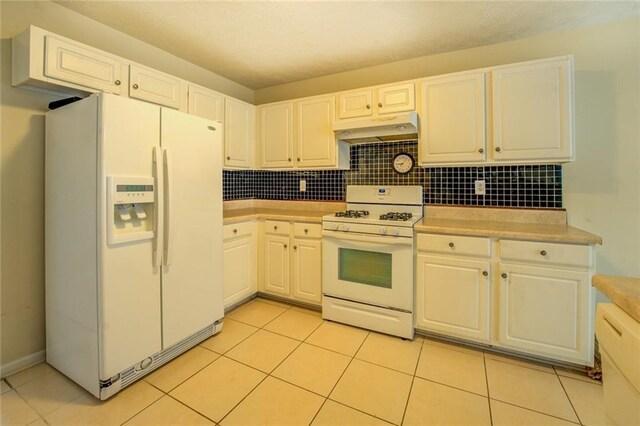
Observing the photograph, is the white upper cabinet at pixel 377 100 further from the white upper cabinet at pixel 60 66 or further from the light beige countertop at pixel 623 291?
the light beige countertop at pixel 623 291

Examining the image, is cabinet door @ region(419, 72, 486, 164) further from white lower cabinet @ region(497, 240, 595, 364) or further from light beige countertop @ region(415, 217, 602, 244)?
white lower cabinet @ region(497, 240, 595, 364)

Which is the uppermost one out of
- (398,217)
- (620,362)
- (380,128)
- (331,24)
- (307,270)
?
(331,24)

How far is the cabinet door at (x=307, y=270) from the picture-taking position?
2.56 meters

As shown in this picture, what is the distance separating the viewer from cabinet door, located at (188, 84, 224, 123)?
8.09ft

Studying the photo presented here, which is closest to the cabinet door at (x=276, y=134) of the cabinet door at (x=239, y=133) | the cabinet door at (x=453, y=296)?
the cabinet door at (x=239, y=133)

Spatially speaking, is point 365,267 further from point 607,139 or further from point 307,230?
point 607,139

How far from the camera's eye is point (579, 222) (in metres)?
2.14

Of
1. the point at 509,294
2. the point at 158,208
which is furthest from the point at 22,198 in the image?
the point at 509,294

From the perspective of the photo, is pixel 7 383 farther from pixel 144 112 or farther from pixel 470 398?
pixel 470 398

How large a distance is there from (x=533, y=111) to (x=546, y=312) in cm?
134

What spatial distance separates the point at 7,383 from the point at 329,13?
3.03m

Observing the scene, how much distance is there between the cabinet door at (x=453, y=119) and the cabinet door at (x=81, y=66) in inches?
88.8

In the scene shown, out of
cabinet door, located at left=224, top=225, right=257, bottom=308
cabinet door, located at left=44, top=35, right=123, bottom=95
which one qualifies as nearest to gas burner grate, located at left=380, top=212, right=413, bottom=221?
cabinet door, located at left=224, top=225, right=257, bottom=308

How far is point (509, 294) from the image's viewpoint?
186 centimetres
